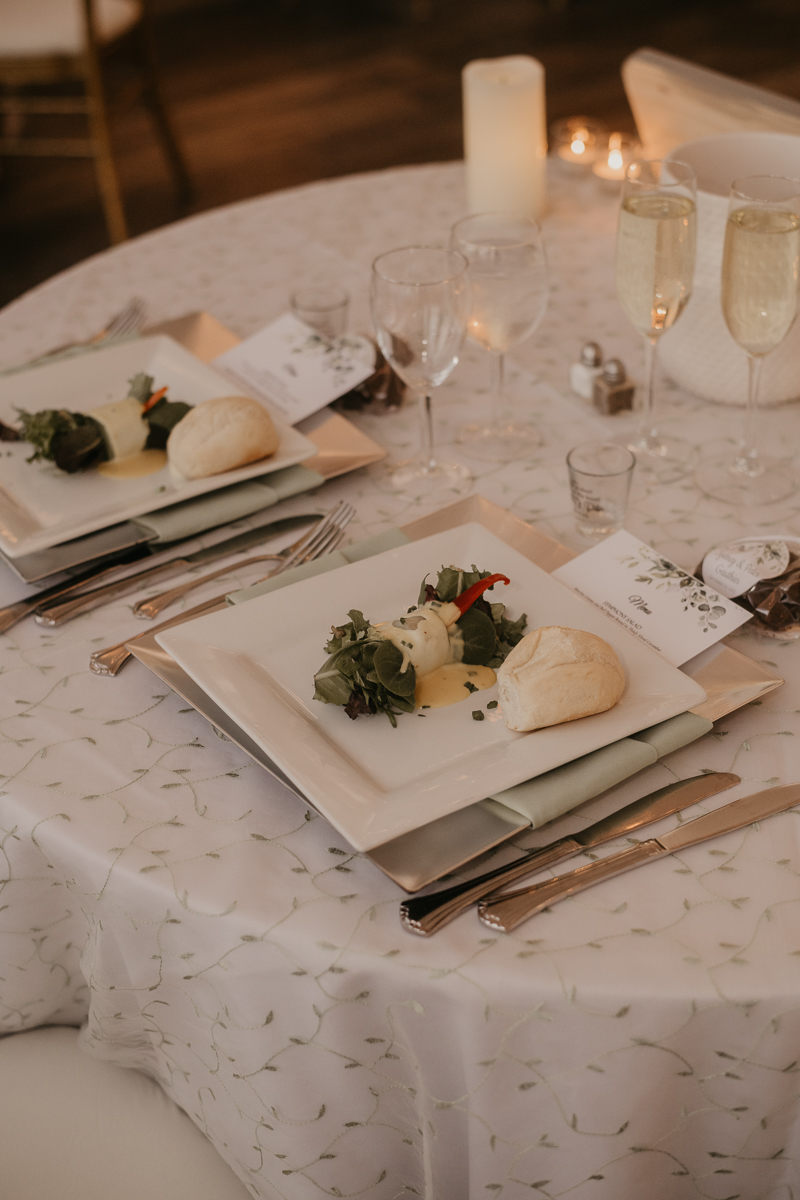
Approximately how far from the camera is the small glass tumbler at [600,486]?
104 centimetres

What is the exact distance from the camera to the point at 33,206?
4.12 meters

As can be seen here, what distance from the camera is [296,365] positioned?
1307 mm

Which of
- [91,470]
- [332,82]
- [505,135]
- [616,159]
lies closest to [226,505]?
[91,470]

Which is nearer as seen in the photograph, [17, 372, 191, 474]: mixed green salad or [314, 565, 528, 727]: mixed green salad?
[314, 565, 528, 727]: mixed green salad

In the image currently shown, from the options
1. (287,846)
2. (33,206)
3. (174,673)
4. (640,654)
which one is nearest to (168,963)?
(287,846)

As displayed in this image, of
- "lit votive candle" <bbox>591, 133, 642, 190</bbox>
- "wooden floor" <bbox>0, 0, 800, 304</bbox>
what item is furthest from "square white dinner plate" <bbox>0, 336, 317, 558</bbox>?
"wooden floor" <bbox>0, 0, 800, 304</bbox>

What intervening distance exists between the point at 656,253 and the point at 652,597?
1.17ft

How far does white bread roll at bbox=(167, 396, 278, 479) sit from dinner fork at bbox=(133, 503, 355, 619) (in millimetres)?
111

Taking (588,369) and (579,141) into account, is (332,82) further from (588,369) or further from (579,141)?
(588,369)

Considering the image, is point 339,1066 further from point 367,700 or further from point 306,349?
point 306,349

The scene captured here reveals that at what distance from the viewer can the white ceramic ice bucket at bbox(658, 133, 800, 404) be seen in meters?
A: 1.16

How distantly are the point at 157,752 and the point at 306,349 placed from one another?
65 cm

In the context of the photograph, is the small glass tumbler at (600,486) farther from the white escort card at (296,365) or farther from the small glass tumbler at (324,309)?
the small glass tumbler at (324,309)

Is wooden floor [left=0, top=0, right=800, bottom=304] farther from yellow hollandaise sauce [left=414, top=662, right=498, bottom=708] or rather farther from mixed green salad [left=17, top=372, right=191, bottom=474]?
yellow hollandaise sauce [left=414, top=662, right=498, bottom=708]
